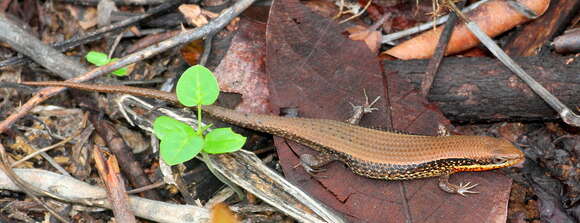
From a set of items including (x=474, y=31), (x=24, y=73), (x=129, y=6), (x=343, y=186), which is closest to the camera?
(x=343, y=186)

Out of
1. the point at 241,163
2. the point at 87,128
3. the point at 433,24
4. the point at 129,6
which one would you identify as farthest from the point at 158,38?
the point at 433,24

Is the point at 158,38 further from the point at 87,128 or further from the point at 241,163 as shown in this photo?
the point at 241,163

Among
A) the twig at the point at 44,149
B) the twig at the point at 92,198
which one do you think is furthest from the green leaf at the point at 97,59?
the twig at the point at 92,198

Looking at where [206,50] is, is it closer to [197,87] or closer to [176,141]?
[197,87]

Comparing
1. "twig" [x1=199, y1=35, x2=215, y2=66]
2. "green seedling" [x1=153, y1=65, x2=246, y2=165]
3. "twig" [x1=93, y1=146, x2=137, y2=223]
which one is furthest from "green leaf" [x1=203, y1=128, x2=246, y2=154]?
"twig" [x1=199, y1=35, x2=215, y2=66]

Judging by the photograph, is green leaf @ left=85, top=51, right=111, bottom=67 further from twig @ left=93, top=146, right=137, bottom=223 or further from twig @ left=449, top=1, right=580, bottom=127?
twig @ left=449, top=1, right=580, bottom=127
